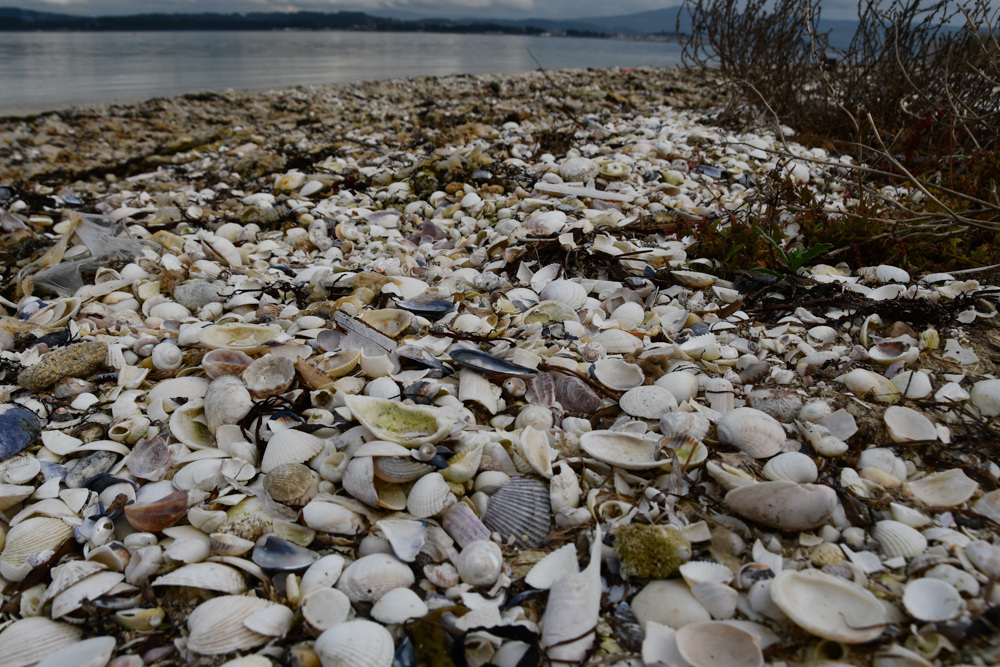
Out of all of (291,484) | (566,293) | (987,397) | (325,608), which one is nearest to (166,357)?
(291,484)

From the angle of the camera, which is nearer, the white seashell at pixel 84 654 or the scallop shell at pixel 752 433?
the white seashell at pixel 84 654

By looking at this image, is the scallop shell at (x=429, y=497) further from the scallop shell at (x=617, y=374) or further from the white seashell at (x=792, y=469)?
the white seashell at (x=792, y=469)

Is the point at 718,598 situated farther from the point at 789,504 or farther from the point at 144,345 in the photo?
the point at 144,345

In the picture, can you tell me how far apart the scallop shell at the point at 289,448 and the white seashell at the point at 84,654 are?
0.53m

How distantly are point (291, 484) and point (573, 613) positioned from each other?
830 mm

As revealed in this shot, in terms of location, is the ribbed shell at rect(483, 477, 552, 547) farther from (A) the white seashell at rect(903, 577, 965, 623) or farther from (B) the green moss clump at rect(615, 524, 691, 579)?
(A) the white seashell at rect(903, 577, 965, 623)

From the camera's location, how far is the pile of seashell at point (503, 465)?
4.03ft

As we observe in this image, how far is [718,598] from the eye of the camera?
124 centimetres

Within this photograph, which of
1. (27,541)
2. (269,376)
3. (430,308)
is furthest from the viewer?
(430,308)

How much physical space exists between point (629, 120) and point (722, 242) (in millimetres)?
5157

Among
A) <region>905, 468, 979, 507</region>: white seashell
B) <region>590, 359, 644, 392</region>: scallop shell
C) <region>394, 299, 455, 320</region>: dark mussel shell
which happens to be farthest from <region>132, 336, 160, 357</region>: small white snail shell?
<region>905, 468, 979, 507</region>: white seashell

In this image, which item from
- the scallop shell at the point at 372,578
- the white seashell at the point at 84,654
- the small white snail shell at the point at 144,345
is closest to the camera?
the white seashell at the point at 84,654

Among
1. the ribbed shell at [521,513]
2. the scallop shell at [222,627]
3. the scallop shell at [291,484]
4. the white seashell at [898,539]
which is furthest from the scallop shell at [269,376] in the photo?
the white seashell at [898,539]

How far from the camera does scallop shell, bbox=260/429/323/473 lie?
5.44ft
